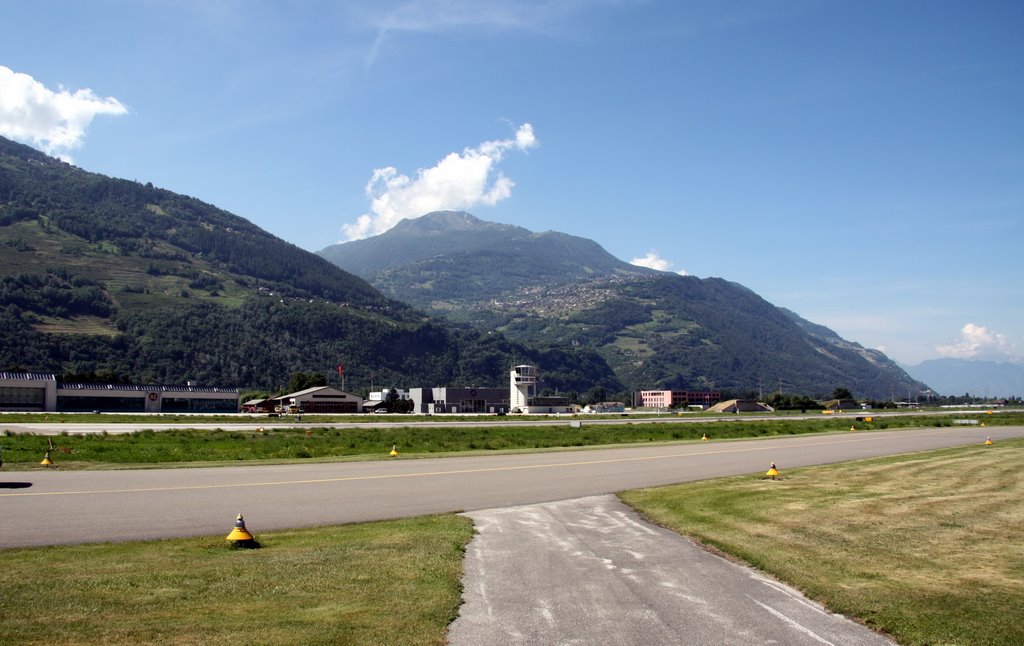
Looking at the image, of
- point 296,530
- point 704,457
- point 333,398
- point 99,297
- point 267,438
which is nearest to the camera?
point 296,530

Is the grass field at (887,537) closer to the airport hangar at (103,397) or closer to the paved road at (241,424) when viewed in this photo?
the paved road at (241,424)

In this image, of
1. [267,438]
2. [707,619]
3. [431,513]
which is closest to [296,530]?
[431,513]

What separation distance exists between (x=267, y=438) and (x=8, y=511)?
27.5 meters

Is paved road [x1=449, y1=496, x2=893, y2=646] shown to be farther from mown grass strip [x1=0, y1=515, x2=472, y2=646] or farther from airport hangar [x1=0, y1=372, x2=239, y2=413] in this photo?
airport hangar [x1=0, y1=372, x2=239, y2=413]

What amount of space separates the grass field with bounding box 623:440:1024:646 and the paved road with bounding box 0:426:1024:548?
351cm

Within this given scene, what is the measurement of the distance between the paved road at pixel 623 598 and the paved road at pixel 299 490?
4904 mm

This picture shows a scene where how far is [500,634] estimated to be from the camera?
24.5 feet

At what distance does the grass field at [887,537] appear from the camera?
837 centimetres

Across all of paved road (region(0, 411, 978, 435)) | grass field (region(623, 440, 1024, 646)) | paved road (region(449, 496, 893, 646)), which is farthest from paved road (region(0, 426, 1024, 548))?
paved road (region(0, 411, 978, 435))

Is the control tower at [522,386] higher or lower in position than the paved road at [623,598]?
higher

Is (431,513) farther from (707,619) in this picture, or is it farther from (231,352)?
(231,352)

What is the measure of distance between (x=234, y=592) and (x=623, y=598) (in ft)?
15.2

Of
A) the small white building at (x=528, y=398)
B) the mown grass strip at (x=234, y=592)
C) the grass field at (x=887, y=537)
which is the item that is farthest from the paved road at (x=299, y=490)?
the small white building at (x=528, y=398)

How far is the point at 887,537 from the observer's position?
12734 millimetres
